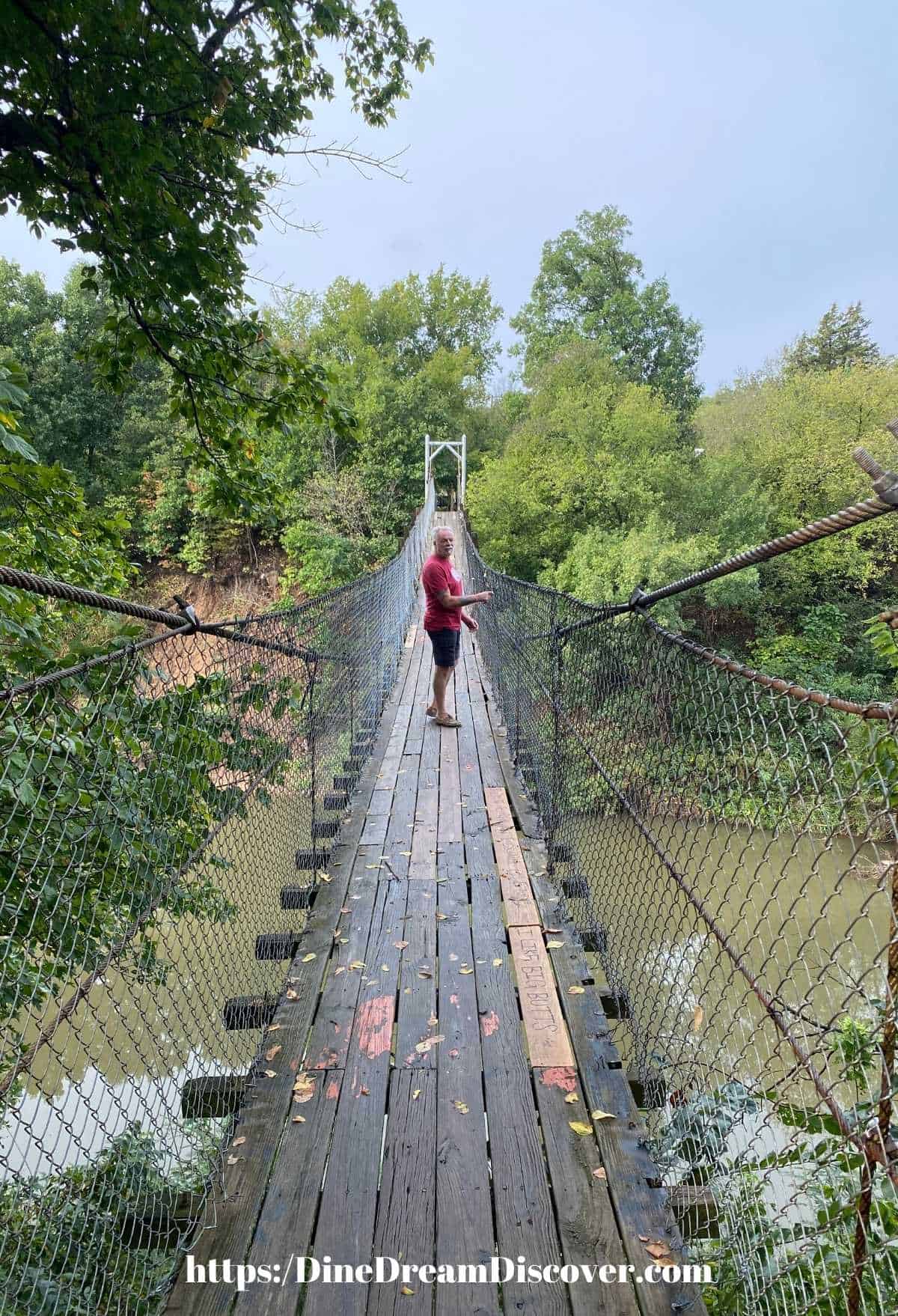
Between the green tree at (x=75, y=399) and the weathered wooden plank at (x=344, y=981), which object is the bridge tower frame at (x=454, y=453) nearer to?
the green tree at (x=75, y=399)

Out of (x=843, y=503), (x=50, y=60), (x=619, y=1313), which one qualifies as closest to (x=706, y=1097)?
(x=619, y=1313)

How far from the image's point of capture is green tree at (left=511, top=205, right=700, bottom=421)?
84.3 feet

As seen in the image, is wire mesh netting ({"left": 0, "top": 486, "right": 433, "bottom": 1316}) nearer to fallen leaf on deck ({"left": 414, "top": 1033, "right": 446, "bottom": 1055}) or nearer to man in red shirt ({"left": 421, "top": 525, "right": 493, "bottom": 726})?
fallen leaf on deck ({"left": 414, "top": 1033, "right": 446, "bottom": 1055})

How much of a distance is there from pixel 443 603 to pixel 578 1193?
3.16 metres

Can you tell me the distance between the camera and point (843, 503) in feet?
49.8

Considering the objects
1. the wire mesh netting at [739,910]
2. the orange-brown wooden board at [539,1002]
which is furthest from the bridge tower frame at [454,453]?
the orange-brown wooden board at [539,1002]

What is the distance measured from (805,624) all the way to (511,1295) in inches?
610

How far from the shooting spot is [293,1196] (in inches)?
57.3

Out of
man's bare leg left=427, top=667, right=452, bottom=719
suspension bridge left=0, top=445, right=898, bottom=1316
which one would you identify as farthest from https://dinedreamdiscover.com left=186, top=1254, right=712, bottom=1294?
man's bare leg left=427, top=667, right=452, bottom=719

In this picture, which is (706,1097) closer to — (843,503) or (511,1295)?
(511,1295)

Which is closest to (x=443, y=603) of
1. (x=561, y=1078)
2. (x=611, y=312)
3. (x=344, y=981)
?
(x=344, y=981)

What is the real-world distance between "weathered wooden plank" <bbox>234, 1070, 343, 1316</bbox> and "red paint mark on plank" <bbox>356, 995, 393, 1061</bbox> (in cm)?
12

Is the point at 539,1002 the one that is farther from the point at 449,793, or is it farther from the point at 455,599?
the point at 455,599

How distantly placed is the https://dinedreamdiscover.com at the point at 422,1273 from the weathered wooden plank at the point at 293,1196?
0.05ft
